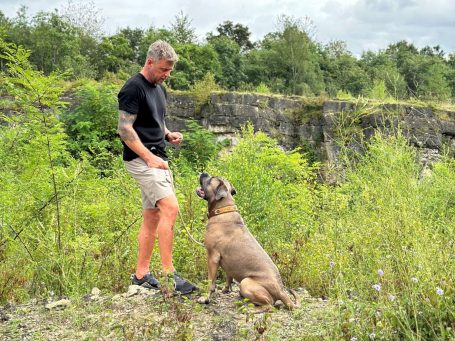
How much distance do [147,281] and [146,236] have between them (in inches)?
Result: 17.2

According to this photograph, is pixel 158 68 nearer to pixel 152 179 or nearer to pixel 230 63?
pixel 152 179

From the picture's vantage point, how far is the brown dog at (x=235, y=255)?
4820 mm

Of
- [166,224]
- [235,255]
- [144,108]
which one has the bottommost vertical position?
[235,255]

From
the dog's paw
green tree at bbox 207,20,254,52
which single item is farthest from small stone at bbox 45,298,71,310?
green tree at bbox 207,20,254,52

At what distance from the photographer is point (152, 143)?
17.3ft

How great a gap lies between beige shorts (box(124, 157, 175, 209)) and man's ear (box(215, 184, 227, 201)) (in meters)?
0.43

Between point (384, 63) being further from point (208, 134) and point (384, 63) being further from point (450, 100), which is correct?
point (208, 134)

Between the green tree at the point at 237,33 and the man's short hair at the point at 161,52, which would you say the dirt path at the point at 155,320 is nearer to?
the man's short hair at the point at 161,52

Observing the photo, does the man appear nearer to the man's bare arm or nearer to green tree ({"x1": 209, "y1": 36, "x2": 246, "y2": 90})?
the man's bare arm

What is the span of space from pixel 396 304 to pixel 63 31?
31905 millimetres

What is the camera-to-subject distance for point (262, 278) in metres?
4.88

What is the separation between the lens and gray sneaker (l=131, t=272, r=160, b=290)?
17.5ft

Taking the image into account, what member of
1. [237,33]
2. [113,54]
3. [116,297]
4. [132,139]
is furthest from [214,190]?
[237,33]

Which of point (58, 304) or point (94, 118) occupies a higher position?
point (94, 118)
